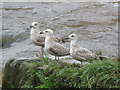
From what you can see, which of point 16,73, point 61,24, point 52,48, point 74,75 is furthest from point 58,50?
point 61,24

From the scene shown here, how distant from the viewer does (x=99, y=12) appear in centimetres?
1803

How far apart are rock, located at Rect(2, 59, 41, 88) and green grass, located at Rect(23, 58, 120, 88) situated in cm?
19

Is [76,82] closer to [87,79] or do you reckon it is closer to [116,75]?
[87,79]

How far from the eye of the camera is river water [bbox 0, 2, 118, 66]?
13.8 meters

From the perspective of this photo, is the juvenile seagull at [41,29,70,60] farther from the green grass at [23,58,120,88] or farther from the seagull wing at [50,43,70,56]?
the green grass at [23,58,120,88]

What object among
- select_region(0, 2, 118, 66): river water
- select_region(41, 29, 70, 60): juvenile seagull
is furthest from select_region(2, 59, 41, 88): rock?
select_region(0, 2, 118, 66): river water

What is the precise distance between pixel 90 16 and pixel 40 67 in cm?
855

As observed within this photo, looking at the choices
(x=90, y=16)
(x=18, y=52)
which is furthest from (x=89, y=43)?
(x=90, y=16)

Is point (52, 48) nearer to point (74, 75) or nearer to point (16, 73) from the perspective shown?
point (16, 73)

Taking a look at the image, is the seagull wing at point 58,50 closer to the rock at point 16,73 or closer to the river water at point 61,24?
the rock at point 16,73

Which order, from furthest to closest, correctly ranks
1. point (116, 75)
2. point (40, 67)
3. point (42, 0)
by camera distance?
1. point (42, 0)
2. point (40, 67)
3. point (116, 75)

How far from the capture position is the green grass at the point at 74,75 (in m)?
8.20

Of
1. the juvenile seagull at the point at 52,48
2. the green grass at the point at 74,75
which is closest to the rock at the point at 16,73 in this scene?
the green grass at the point at 74,75

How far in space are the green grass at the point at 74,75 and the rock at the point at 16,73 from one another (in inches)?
7.5
